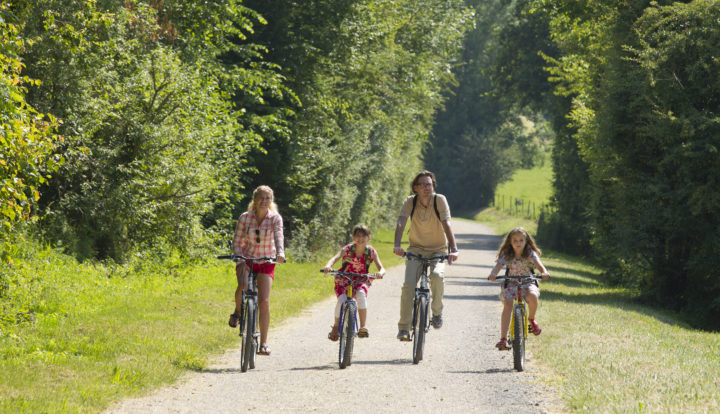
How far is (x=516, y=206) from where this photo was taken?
8319cm

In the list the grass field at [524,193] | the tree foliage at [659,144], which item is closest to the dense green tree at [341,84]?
the tree foliage at [659,144]

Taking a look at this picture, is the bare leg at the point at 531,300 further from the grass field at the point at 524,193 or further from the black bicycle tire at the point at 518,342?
the grass field at the point at 524,193

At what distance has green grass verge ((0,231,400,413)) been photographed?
26.3 feet

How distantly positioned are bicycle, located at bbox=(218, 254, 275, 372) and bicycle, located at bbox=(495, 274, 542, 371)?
2901mm

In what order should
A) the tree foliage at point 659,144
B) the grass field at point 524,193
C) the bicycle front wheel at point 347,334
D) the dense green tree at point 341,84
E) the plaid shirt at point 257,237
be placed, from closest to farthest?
the bicycle front wheel at point 347,334 → the plaid shirt at point 257,237 → the tree foliage at point 659,144 → the dense green tree at point 341,84 → the grass field at point 524,193

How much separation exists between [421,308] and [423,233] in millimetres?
976

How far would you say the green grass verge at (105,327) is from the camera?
26.3ft

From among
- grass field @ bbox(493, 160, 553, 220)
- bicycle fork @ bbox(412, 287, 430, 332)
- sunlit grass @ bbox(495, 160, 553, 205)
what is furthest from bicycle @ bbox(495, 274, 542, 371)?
sunlit grass @ bbox(495, 160, 553, 205)

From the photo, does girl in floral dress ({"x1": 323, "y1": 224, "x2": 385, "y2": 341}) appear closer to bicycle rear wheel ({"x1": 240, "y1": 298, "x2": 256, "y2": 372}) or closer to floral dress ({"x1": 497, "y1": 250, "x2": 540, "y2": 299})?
bicycle rear wheel ({"x1": 240, "y1": 298, "x2": 256, "y2": 372})

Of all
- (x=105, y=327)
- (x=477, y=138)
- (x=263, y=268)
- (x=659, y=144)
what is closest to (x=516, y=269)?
(x=263, y=268)

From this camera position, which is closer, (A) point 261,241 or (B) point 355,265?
(A) point 261,241

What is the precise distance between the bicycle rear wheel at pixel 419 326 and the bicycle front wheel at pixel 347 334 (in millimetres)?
862

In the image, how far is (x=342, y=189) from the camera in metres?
30.3

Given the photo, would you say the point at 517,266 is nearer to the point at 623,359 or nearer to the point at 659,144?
the point at 623,359
